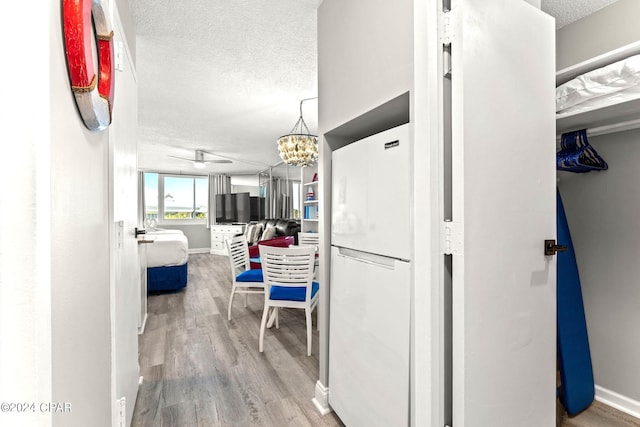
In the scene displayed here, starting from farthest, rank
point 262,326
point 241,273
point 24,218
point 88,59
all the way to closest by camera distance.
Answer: point 241,273, point 262,326, point 88,59, point 24,218

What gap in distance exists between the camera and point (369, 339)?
1401 mm

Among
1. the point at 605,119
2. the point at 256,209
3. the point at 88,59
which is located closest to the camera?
the point at 88,59

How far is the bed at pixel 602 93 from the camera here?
131cm

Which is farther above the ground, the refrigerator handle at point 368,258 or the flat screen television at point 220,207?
the flat screen television at point 220,207

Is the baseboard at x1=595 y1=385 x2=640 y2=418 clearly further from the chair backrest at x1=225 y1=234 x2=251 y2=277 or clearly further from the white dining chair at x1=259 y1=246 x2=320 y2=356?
the chair backrest at x1=225 y1=234 x2=251 y2=277

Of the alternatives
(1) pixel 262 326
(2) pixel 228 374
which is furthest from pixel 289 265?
(2) pixel 228 374

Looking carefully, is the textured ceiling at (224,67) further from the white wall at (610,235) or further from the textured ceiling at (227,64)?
the white wall at (610,235)

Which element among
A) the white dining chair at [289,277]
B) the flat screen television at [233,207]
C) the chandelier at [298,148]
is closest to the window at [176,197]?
the flat screen television at [233,207]

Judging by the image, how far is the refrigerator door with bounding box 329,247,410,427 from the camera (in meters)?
1.22

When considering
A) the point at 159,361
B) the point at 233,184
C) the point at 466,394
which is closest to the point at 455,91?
the point at 466,394

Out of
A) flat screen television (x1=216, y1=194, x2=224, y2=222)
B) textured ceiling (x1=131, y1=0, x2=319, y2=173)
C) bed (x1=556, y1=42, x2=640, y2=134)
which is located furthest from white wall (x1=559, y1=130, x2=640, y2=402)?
flat screen television (x1=216, y1=194, x2=224, y2=222)

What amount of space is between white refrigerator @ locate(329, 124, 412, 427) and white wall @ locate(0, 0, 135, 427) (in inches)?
42.3

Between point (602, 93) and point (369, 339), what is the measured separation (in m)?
1.60

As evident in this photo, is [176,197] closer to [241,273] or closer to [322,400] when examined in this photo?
[241,273]
